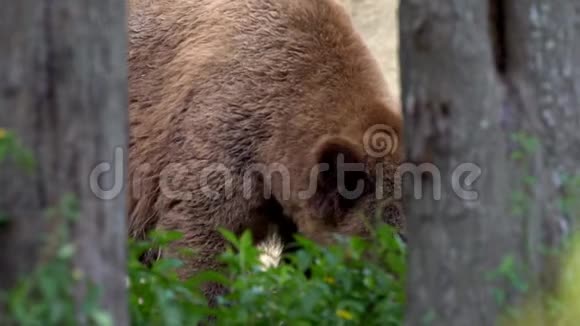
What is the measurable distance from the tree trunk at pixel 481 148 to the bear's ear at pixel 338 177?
8.43 ft

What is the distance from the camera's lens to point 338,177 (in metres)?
6.05

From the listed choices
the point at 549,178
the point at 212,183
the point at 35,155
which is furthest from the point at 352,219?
the point at 35,155

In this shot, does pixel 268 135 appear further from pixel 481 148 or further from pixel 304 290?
pixel 481 148

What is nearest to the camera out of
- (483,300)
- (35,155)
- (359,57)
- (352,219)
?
(35,155)

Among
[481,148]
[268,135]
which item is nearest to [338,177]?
[268,135]

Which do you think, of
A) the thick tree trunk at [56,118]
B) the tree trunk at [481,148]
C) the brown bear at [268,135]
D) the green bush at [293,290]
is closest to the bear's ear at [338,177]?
the brown bear at [268,135]

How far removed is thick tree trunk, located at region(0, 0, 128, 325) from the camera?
2.90 metres

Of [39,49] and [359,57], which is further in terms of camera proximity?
[359,57]

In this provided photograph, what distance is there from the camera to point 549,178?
3400 mm

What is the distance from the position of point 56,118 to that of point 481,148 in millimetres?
1269

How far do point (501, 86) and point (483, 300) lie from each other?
0.66 metres

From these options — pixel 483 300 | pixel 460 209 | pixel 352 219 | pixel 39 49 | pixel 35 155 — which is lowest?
pixel 352 219

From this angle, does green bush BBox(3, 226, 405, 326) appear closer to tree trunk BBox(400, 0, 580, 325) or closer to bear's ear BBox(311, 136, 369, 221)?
tree trunk BBox(400, 0, 580, 325)

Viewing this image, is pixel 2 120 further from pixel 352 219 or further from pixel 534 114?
pixel 352 219
